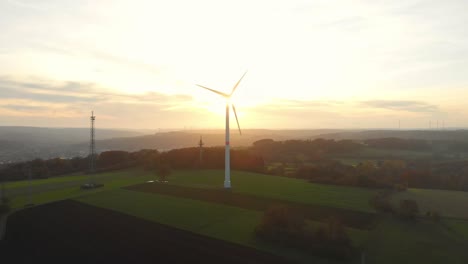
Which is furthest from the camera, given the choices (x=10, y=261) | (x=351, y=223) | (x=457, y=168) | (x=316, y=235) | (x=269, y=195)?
(x=457, y=168)

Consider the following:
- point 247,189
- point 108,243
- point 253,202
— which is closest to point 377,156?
point 247,189

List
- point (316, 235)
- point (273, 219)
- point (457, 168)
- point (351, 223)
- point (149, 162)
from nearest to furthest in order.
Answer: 1. point (316, 235)
2. point (273, 219)
3. point (351, 223)
4. point (457, 168)
5. point (149, 162)

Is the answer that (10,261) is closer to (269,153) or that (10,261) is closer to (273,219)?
(273,219)

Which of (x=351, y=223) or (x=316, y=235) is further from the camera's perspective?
(x=351, y=223)

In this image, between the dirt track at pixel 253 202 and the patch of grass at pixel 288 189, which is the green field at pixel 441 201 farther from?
the dirt track at pixel 253 202

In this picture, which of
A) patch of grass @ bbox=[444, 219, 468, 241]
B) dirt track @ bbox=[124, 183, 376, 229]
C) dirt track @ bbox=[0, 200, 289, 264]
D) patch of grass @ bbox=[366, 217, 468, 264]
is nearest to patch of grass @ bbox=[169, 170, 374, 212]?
dirt track @ bbox=[124, 183, 376, 229]

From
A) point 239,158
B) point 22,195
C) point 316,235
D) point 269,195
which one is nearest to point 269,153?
point 239,158

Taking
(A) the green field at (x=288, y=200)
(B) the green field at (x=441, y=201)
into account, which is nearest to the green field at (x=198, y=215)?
(A) the green field at (x=288, y=200)

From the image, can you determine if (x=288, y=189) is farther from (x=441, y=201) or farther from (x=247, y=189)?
(x=441, y=201)

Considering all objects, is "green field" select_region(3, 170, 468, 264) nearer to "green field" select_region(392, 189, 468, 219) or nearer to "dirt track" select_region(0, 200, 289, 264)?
"green field" select_region(392, 189, 468, 219)
